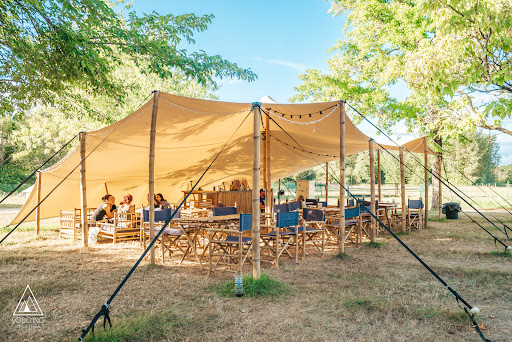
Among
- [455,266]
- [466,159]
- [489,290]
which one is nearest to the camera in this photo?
[489,290]

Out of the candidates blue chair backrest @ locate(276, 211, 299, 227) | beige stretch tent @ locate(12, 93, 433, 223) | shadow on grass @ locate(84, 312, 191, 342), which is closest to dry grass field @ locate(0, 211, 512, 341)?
shadow on grass @ locate(84, 312, 191, 342)

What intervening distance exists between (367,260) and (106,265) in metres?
4.23

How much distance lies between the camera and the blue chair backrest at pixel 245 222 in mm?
4451

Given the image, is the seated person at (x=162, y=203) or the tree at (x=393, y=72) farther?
the seated person at (x=162, y=203)

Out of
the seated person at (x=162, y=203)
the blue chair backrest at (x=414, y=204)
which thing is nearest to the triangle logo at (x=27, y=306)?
the seated person at (x=162, y=203)

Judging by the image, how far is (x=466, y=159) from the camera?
35531mm

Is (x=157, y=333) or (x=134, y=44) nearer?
(x=157, y=333)

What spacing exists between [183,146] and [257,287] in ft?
12.8

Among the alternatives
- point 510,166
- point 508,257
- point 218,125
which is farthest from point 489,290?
point 510,166

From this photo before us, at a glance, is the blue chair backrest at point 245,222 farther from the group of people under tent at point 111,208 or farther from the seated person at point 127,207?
the seated person at point 127,207

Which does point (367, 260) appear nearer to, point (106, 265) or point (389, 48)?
point (106, 265)

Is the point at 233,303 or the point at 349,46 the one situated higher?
the point at 349,46

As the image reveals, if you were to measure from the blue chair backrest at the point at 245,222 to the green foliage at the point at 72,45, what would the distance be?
132 inches

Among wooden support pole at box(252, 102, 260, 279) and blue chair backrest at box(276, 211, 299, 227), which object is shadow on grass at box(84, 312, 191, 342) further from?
blue chair backrest at box(276, 211, 299, 227)
